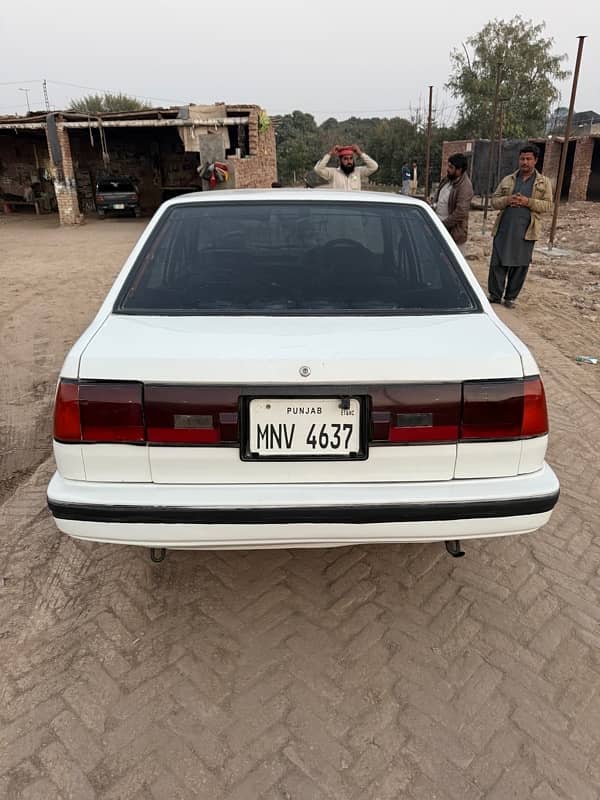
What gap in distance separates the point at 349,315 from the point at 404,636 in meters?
1.26

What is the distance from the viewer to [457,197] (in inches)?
258

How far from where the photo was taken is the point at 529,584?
2564 millimetres

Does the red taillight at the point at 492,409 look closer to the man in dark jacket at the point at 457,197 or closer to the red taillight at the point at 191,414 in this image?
the red taillight at the point at 191,414

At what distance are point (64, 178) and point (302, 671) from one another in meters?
20.1

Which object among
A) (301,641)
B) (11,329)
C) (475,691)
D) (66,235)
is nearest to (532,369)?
(475,691)

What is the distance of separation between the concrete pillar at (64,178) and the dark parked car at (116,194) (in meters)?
1.80

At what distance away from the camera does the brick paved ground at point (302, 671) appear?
1.76m

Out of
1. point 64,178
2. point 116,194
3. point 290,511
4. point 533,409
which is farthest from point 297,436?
point 116,194

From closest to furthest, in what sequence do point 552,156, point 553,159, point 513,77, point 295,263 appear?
1. point 295,263
2. point 552,156
3. point 553,159
4. point 513,77

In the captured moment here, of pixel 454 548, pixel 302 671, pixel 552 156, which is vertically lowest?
pixel 302 671

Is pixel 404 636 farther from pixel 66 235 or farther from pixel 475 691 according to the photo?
pixel 66 235

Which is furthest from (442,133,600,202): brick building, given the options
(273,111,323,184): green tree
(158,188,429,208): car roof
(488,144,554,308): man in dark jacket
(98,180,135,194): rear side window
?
(158,188,429,208): car roof

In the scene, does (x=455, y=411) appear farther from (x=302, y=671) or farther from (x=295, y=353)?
(x=302, y=671)

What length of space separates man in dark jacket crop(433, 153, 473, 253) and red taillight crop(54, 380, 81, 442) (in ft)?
18.2
